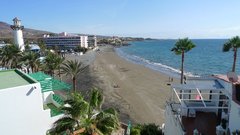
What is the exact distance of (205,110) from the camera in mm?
13297

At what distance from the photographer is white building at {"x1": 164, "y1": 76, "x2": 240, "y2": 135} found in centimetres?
1142

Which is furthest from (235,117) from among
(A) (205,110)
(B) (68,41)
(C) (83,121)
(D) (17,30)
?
(B) (68,41)

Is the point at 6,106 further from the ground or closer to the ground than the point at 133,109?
further from the ground

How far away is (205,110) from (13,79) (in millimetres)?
13383

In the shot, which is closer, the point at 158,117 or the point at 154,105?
the point at 158,117

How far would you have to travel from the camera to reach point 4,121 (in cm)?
1366

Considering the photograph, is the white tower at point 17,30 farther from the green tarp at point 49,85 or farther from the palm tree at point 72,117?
the palm tree at point 72,117

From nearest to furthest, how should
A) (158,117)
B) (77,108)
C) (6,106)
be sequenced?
(77,108) < (6,106) < (158,117)

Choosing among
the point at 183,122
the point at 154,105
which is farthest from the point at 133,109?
the point at 183,122

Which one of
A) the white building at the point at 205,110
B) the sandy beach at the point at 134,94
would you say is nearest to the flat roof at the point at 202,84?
the white building at the point at 205,110

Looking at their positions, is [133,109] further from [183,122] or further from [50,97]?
[183,122]

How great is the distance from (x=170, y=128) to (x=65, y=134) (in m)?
7.03

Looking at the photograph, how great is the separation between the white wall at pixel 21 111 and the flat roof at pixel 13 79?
1.27 m

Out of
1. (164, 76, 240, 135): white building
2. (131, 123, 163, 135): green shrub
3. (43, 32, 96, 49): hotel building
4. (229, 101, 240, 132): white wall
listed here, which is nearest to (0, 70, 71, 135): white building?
(131, 123, 163, 135): green shrub
